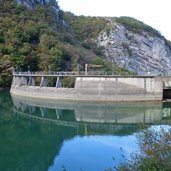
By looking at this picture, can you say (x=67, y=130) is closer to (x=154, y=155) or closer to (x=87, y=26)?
(x=154, y=155)

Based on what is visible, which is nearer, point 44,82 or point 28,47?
point 44,82

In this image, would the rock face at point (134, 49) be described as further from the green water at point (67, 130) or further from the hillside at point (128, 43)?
the green water at point (67, 130)

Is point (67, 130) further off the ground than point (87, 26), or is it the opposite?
point (87, 26)

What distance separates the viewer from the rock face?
105938 mm

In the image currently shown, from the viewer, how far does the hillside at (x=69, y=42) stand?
7406 centimetres

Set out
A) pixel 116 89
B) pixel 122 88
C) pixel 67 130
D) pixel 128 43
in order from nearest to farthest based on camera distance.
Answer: pixel 67 130
pixel 122 88
pixel 116 89
pixel 128 43

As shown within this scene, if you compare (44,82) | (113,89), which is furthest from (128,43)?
(113,89)

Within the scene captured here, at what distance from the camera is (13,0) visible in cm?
9194

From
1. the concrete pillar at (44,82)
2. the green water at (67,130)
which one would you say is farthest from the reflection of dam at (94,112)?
the concrete pillar at (44,82)

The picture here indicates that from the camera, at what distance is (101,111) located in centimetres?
4419

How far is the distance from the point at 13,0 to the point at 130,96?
53.4m

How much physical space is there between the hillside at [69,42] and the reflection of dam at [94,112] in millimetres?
21154

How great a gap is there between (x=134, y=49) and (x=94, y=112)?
6890 centimetres

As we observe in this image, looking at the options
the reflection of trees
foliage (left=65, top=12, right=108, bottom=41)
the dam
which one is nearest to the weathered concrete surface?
the dam
